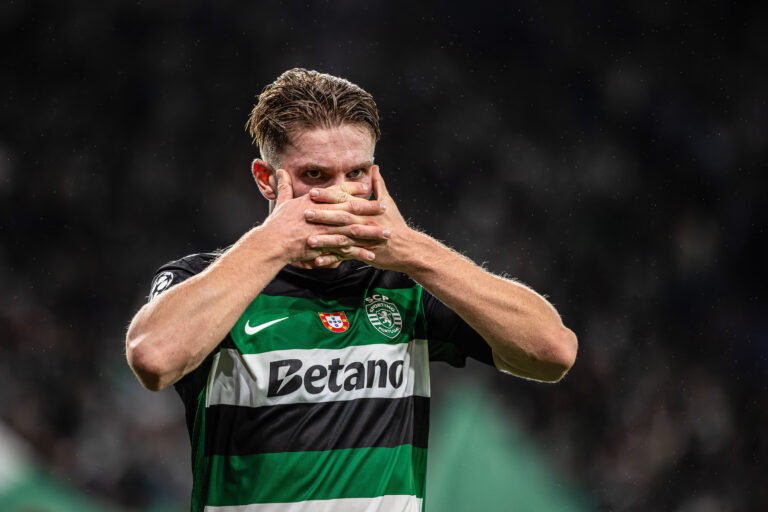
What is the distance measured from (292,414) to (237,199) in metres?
2.91

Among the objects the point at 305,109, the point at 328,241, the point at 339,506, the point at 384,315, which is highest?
the point at 305,109

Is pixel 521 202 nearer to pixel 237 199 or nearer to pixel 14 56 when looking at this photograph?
pixel 237 199

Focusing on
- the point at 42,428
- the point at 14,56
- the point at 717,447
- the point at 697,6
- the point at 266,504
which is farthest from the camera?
the point at 697,6

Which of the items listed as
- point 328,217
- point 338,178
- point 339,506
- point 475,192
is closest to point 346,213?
point 328,217

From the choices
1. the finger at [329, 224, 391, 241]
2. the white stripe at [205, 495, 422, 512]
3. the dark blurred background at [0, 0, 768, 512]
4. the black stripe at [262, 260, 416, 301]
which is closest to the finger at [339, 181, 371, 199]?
the finger at [329, 224, 391, 241]

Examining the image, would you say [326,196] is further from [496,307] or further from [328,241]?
[496,307]

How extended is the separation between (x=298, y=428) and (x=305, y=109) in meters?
0.76

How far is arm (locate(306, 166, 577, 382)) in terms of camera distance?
1.57 m

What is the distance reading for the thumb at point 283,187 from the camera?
165cm

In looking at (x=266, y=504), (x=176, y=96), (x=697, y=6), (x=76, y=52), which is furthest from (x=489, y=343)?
(x=697, y=6)

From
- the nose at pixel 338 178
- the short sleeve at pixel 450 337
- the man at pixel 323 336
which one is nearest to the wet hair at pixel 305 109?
the man at pixel 323 336

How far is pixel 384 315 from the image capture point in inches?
70.0

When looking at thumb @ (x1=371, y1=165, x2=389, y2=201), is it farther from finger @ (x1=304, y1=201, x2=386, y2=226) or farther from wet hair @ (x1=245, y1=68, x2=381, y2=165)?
wet hair @ (x1=245, y1=68, x2=381, y2=165)

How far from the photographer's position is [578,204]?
464 cm
